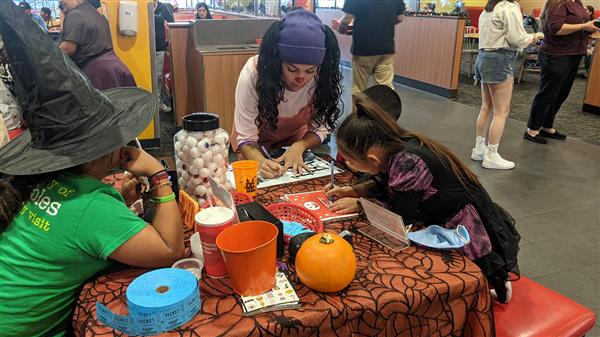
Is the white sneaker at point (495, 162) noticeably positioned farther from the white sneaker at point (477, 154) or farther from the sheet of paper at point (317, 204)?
the sheet of paper at point (317, 204)

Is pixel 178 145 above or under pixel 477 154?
above

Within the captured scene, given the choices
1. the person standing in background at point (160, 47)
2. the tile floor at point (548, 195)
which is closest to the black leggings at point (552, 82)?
the tile floor at point (548, 195)

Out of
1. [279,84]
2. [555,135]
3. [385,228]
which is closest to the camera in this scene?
[385,228]

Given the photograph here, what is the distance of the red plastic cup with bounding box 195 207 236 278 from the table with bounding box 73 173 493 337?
25 millimetres

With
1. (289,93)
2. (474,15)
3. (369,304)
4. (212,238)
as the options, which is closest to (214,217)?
(212,238)

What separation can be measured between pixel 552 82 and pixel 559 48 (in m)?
0.30

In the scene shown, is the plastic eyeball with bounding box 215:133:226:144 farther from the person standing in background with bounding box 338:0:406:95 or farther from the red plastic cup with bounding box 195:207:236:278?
the person standing in background with bounding box 338:0:406:95

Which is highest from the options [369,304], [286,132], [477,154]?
[286,132]

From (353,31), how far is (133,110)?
3.28 metres

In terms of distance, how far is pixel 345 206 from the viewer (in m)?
1.33

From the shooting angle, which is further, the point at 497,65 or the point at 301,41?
the point at 497,65

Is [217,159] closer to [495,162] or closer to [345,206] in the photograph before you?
[345,206]

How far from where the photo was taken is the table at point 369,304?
878 mm

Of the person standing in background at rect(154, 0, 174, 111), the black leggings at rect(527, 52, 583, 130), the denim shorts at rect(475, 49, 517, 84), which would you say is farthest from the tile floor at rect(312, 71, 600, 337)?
the person standing in background at rect(154, 0, 174, 111)
